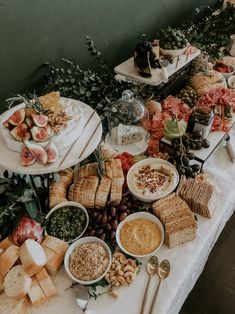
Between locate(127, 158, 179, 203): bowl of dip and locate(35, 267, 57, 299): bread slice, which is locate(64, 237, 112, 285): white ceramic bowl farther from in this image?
locate(127, 158, 179, 203): bowl of dip

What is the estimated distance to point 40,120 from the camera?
1305mm

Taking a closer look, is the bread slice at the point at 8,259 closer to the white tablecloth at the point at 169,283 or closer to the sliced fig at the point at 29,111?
the white tablecloth at the point at 169,283

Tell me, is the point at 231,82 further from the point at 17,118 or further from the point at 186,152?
the point at 17,118

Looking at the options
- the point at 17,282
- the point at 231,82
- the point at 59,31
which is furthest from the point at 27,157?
the point at 231,82

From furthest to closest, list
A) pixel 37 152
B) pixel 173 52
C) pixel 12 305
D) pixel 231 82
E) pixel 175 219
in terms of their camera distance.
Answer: pixel 231 82, pixel 173 52, pixel 175 219, pixel 37 152, pixel 12 305

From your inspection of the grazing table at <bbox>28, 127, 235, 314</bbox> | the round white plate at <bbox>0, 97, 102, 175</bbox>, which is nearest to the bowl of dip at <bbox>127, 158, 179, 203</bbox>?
the grazing table at <bbox>28, 127, 235, 314</bbox>

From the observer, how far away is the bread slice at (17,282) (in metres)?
1.13

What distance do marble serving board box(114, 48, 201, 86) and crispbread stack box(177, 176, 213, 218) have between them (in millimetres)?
734

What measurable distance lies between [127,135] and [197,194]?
549mm

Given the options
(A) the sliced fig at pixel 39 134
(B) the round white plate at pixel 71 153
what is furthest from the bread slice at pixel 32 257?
(A) the sliced fig at pixel 39 134

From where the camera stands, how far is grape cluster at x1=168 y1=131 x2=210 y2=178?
5.13ft

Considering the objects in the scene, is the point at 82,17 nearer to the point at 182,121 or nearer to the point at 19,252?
the point at 182,121

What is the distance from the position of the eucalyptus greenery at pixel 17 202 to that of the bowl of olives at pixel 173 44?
1.31 meters

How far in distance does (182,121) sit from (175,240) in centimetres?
71
